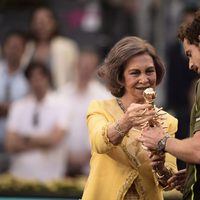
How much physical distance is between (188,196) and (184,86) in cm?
546

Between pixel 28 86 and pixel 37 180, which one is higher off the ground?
pixel 28 86

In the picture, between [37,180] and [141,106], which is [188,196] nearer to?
[141,106]

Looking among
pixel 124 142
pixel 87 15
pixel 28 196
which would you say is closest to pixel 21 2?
pixel 87 15

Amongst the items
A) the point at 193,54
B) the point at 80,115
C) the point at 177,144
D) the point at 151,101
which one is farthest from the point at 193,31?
the point at 80,115

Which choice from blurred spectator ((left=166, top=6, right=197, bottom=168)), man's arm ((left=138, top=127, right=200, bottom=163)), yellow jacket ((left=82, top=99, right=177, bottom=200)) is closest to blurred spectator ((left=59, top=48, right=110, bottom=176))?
blurred spectator ((left=166, top=6, right=197, bottom=168))

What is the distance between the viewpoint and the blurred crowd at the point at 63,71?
32.8ft

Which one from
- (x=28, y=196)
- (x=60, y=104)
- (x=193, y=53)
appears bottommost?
(x=28, y=196)

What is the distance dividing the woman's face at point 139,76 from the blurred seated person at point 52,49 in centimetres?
494

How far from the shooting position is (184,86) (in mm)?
10547

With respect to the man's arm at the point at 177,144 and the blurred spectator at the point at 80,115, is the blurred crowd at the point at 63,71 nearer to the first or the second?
the blurred spectator at the point at 80,115

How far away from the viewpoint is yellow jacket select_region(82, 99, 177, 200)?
536 centimetres

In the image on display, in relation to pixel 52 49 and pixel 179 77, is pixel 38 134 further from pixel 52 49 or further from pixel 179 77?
pixel 179 77

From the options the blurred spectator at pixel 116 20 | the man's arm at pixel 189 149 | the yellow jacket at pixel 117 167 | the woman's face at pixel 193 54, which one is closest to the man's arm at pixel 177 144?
the man's arm at pixel 189 149

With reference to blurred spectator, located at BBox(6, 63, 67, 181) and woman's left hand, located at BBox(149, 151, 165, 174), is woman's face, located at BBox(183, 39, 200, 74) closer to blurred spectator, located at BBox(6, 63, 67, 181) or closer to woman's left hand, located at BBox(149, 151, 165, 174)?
woman's left hand, located at BBox(149, 151, 165, 174)
